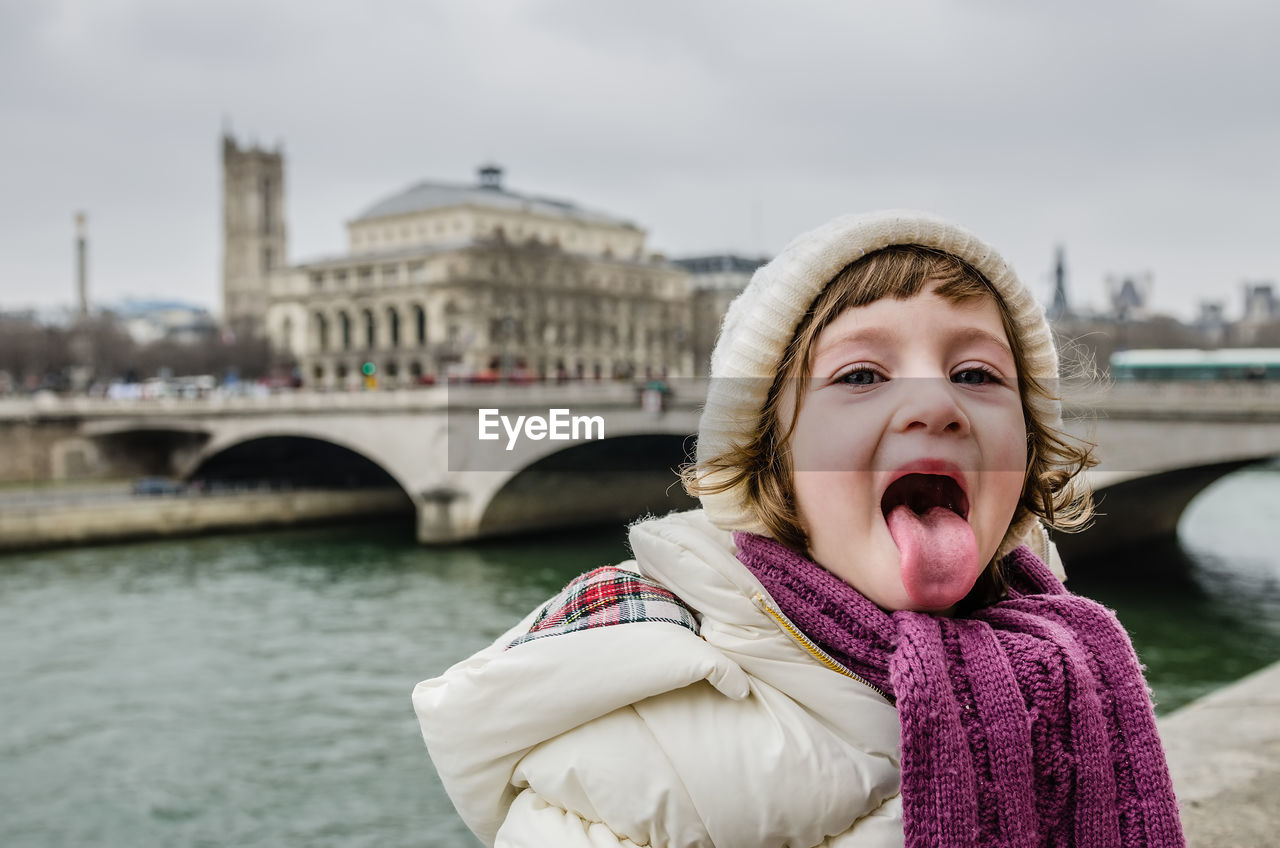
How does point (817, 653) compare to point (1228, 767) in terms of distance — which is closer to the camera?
point (817, 653)

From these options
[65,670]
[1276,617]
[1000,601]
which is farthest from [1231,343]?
[1000,601]

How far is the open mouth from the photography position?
4.03 ft

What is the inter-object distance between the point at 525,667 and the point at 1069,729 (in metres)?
0.53

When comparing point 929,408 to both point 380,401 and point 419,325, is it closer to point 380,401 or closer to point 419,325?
point 380,401

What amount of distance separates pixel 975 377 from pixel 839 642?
332 millimetres

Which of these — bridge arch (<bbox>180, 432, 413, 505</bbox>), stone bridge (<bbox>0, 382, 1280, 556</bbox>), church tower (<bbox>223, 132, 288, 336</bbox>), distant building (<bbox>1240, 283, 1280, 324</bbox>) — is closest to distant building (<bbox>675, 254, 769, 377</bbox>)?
bridge arch (<bbox>180, 432, 413, 505</bbox>)

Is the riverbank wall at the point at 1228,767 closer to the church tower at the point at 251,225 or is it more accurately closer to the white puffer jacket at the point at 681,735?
the white puffer jacket at the point at 681,735

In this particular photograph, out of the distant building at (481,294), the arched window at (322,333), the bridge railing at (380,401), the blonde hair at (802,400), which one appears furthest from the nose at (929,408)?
the arched window at (322,333)

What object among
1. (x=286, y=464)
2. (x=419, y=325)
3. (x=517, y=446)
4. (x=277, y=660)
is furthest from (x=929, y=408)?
(x=419, y=325)

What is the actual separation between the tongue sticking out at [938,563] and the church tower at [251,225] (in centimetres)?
8767

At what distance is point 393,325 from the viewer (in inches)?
2094

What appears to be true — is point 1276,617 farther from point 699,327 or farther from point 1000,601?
point 699,327

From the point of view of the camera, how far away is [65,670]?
11883 millimetres

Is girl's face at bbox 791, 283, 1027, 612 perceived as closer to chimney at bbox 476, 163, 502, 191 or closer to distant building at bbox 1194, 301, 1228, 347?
chimney at bbox 476, 163, 502, 191
